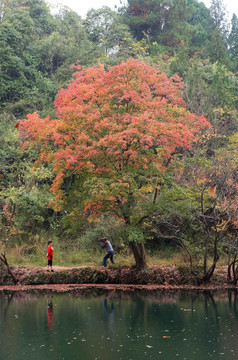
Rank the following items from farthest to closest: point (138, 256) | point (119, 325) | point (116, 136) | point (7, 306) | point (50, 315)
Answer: point (138, 256) < point (116, 136) < point (7, 306) < point (50, 315) < point (119, 325)

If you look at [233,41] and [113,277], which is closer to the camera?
[113,277]

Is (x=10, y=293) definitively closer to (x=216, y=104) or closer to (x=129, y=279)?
(x=129, y=279)

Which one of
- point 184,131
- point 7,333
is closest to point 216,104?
point 184,131

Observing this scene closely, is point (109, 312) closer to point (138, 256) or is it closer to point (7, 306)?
point (7, 306)

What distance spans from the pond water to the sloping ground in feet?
4.05

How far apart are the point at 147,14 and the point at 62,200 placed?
26.1 metres

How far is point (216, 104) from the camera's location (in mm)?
25750

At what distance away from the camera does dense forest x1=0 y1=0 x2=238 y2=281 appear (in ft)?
51.1

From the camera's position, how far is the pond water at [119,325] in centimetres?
907

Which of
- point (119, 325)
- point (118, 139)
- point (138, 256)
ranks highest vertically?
point (118, 139)

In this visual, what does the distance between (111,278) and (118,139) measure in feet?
18.8

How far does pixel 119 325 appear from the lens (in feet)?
37.1

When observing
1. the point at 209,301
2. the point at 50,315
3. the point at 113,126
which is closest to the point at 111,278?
the point at 209,301

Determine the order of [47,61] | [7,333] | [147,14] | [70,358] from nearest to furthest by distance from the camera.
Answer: [70,358] < [7,333] < [47,61] < [147,14]
